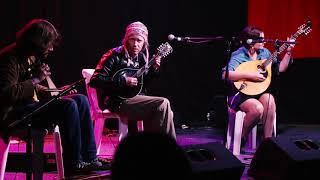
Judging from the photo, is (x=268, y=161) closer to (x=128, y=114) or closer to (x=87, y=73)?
(x=128, y=114)

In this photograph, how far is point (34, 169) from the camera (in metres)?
3.93

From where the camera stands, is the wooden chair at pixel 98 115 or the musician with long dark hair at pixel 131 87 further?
the wooden chair at pixel 98 115

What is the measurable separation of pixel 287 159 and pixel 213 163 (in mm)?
545

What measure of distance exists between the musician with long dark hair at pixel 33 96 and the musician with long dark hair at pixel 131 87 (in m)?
0.99

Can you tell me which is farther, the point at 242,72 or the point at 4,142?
the point at 242,72

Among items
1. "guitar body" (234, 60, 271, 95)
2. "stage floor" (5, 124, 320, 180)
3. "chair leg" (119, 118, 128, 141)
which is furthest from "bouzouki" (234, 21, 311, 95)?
"chair leg" (119, 118, 128, 141)

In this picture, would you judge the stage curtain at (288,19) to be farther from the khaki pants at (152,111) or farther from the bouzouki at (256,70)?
the khaki pants at (152,111)

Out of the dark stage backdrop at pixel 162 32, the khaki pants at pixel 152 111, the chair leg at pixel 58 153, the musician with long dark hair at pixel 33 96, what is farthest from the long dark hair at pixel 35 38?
the dark stage backdrop at pixel 162 32

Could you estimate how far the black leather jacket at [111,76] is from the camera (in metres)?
5.13

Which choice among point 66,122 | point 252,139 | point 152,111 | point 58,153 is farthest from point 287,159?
point 252,139

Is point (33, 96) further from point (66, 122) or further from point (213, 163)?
point (213, 163)

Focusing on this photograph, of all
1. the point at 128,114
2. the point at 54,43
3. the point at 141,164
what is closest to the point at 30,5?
the point at 128,114

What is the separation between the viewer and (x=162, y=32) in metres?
8.12

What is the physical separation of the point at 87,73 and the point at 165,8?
272 centimetres
